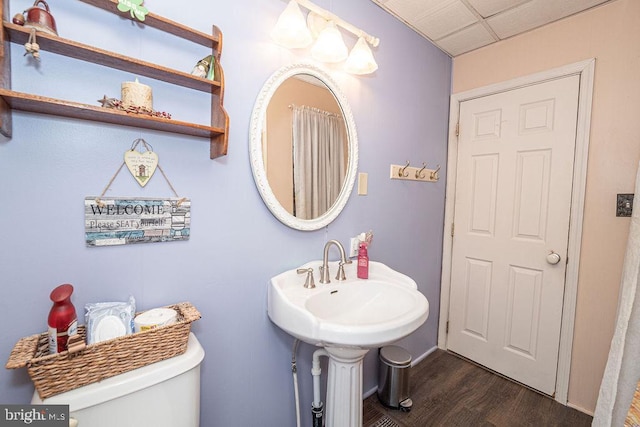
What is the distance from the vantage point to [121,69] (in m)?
0.83

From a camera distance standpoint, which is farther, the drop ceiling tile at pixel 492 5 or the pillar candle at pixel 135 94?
the drop ceiling tile at pixel 492 5

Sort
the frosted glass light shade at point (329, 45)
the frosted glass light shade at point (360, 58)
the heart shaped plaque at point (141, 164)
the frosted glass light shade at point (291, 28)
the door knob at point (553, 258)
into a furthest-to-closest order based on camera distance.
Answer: the door knob at point (553, 258)
the frosted glass light shade at point (360, 58)
the frosted glass light shade at point (329, 45)
the frosted glass light shade at point (291, 28)
the heart shaped plaque at point (141, 164)

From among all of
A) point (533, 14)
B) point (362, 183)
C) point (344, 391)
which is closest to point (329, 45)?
point (362, 183)

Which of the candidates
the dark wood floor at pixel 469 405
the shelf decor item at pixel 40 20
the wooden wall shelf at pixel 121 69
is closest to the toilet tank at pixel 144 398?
the wooden wall shelf at pixel 121 69

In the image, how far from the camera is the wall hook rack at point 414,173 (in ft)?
5.67

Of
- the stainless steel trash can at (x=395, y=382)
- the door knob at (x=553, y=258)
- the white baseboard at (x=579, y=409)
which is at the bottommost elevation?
the white baseboard at (x=579, y=409)

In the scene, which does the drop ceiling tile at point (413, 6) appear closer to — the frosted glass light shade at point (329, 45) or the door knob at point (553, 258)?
the frosted glass light shade at point (329, 45)

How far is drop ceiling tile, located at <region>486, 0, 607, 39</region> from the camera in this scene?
1.51m

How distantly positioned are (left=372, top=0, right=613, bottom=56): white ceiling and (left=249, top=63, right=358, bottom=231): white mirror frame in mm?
670

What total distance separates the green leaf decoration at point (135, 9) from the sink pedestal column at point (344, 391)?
4.22 ft

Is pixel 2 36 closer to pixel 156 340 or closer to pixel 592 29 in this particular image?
pixel 156 340

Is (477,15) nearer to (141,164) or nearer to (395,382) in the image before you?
(141,164)

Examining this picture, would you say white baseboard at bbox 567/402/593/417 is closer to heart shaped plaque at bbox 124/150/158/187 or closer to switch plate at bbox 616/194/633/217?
switch plate at bbox 616/194/633/217

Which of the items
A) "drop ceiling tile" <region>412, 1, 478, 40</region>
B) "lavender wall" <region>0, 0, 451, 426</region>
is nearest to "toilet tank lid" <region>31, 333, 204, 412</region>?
"lavender wall" <region>0, 0, 451, 426</region>
